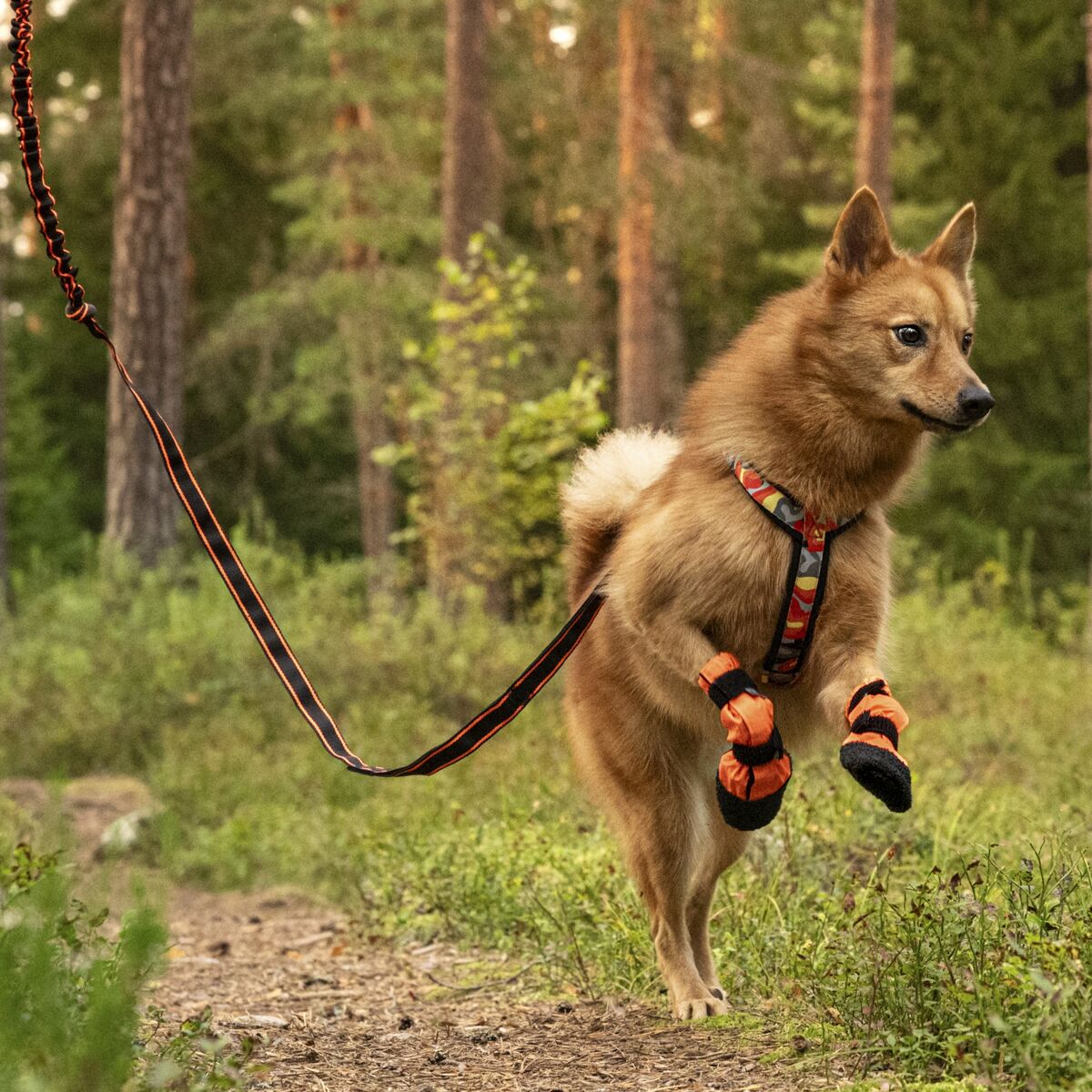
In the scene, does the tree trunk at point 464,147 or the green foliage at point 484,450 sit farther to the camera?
the tree trunk at point 464,147

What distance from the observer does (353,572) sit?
11.3 m

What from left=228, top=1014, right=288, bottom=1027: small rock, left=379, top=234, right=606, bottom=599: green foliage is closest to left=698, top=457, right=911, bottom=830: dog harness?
left=228, top=1014, right=288, bottom=1027: small rock

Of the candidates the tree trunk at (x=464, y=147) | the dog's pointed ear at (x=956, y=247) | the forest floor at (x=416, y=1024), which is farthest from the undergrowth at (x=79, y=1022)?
the tree trunk at (x=464, y=147)

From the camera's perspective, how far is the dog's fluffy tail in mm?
4562

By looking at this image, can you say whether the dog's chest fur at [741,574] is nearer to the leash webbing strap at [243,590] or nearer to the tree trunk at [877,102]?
the leash webbing strap at [243,590]

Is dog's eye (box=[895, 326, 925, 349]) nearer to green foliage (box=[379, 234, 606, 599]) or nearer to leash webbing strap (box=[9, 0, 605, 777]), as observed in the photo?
leash webbing strap (box=[9, 0, 605, 777])

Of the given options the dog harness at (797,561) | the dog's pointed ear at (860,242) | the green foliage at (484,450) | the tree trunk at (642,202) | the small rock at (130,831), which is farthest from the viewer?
the tree trunk at (642,202)

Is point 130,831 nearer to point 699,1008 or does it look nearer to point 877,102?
point 699,1008

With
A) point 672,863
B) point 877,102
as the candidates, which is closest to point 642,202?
point 877,102

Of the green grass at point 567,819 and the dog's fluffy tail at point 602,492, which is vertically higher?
the dog's fluffy tail at point 602,492

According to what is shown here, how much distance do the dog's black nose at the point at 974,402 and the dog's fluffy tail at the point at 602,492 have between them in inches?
42.4

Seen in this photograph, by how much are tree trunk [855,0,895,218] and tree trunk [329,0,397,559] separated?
24.7 ft

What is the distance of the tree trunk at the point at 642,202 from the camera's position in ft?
57.4

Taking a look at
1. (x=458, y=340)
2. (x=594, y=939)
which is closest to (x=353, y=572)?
(x=458, y=340)
